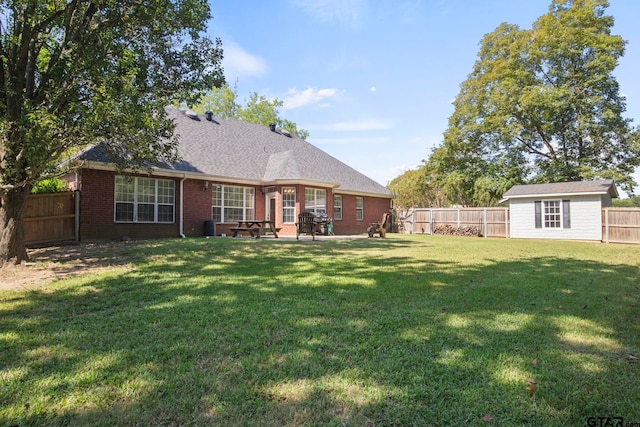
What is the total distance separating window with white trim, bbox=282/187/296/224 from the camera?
682 inches

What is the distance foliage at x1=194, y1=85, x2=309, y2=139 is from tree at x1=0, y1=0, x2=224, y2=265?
30.1m

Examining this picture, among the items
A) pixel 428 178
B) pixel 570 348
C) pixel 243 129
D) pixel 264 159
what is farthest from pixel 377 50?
pixel 428 178

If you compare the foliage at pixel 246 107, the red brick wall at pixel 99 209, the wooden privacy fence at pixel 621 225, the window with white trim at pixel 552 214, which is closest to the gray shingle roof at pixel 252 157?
the red brick wall at pixel 99 209

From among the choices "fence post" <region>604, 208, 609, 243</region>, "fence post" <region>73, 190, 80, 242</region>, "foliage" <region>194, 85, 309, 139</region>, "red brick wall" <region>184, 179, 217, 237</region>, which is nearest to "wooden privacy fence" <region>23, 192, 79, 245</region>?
"fence post" <region>73, 190, 80, 242</region>

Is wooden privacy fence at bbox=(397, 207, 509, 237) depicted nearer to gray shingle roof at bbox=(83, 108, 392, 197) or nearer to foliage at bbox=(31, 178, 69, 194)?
gray shingle roof at bbox=(83, 108, 392, 197)

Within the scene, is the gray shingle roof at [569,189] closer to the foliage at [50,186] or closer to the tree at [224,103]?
the foliage at [50,186]

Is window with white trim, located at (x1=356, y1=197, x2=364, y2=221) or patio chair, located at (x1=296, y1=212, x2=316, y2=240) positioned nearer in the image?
patio chair, located at (x1=296, y1=212, x2=316, y2=240)

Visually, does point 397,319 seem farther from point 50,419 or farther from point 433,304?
point 50,419

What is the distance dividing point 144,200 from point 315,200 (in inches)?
316

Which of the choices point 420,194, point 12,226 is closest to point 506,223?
point 420,194

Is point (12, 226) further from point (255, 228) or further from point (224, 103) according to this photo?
point (224, 103)

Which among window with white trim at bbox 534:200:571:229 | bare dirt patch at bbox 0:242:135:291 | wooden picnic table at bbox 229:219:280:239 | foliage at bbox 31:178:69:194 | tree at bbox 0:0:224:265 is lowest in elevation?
bare dirt patch at bbox 0:242:135:291

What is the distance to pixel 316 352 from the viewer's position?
2982mm

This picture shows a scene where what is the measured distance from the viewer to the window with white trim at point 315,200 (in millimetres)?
17812
